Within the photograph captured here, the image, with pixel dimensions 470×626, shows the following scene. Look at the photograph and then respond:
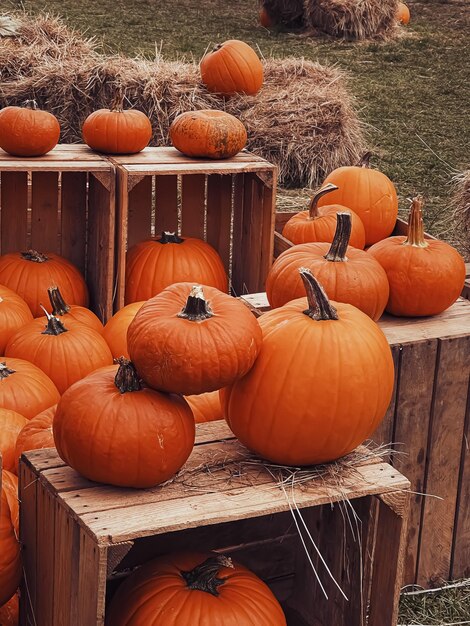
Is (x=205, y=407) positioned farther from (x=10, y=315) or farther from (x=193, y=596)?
(x=10, y=315)

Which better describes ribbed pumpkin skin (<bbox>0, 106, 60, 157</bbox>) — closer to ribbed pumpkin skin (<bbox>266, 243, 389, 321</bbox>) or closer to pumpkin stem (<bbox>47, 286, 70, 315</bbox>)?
pumpkin stem (<bbox>47, 286, 70, 315</bbox>)

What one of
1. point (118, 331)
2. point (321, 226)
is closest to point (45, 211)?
point (118, 331)

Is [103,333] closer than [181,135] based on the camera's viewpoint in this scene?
Yes

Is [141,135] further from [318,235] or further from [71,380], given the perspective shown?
[71,380]

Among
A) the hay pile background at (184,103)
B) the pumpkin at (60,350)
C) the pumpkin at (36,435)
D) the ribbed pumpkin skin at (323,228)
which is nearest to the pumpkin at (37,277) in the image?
the pumpkin at (60,350)

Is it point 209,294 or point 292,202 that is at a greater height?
point 209,294

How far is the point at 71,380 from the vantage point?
3.89 metres

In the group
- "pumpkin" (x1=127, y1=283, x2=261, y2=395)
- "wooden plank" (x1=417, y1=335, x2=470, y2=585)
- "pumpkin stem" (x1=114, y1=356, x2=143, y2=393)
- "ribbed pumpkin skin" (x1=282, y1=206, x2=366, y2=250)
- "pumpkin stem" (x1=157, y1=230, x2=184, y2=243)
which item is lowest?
"wooden plank" (x1=417, y1=335, x2=470, y2=585)

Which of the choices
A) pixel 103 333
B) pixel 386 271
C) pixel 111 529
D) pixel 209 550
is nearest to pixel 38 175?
pixel 103 333

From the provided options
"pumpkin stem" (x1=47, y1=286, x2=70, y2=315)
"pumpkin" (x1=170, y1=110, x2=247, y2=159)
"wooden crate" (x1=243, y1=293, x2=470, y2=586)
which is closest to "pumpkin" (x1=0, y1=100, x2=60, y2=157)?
"pumpkin" (x1=170, y1=110, x2=247, y2=159)

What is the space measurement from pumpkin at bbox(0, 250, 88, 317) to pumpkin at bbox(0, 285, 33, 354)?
202 millimetres

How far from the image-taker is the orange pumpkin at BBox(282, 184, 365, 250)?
4.21 m

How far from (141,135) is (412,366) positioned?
1916 mm

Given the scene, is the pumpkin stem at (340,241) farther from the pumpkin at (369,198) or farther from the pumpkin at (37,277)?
the pumpkin at (37,277)
